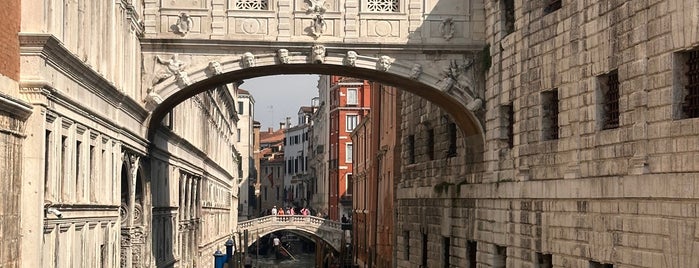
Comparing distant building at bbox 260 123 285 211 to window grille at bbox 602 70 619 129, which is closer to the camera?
window grille at bbox 602 70 619 129

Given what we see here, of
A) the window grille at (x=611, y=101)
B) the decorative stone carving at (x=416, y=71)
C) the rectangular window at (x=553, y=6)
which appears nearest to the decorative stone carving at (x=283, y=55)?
the decorative stone carving at (x=416, y=71)

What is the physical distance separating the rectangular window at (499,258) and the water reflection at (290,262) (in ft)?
207

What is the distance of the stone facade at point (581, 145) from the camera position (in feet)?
56.5

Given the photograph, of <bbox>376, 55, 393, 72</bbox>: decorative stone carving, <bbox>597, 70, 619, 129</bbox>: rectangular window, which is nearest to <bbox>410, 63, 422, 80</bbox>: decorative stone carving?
<bbox>376, 55, 393, 72</bbox>: decorative stone carving

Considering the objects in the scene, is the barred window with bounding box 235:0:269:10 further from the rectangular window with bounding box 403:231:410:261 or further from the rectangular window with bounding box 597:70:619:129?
→ the rectangular window with bounding box 403:231:410:261

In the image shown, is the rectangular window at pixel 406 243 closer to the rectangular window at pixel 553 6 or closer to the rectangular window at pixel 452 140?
the rectangular window at pixel 452 140

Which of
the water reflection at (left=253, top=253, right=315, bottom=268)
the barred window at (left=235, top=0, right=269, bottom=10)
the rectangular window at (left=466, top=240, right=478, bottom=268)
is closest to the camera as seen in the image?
the barred window at (left=235, top=0, right=269, bottom=10)

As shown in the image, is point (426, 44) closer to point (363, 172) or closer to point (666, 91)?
point (666, 91)

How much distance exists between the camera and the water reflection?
92.7 meters

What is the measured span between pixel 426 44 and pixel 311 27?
91.9 inches

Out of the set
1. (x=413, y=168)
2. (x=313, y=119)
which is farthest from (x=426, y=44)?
(x=313, y=119)

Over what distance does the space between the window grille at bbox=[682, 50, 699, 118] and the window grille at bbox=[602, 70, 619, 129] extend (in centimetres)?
225

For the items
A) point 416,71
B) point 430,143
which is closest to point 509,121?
point 416,71

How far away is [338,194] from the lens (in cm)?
8675
